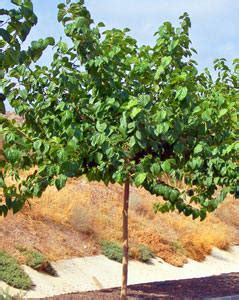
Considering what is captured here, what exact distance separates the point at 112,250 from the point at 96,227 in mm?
1779

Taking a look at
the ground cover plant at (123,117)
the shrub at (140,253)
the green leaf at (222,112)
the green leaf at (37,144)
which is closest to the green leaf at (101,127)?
the ground cover plant at (123,117)

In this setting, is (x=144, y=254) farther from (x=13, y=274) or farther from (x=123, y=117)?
(x=123, y=117)

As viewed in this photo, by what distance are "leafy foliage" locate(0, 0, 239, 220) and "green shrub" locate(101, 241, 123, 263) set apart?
7848 mm

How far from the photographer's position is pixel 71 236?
17.5 meters

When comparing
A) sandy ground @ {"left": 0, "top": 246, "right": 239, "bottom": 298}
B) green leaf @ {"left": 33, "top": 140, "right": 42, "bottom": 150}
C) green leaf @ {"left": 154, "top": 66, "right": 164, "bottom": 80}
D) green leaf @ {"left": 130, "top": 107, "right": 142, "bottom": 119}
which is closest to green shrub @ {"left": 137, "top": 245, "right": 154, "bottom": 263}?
sandy ground @ {"left": 0, "top": 246, "right": 239, "bottom": 298}

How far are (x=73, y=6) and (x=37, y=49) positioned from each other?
3271 mm

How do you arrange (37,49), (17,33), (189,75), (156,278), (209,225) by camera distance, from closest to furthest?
(17,33) → (37,49) → (189,75) → (156,278) → (209,225)

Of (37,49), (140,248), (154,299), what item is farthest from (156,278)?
(37,49)

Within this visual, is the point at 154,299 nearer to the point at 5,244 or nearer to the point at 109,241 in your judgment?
the point at 5,244

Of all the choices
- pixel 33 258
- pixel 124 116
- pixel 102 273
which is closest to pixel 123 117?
pixel 124 116

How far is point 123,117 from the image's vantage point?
297 inches

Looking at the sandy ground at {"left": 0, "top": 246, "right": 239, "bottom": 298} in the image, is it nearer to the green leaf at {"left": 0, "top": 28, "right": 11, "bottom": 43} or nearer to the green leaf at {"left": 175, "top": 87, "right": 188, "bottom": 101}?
the green leaf at {"left": 175, "top": 87, "right": 188, "bottom": 101}

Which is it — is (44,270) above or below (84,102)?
below

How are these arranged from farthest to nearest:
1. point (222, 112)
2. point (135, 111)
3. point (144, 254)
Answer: point (144, 254) < point (222, 112) < point (135, 111)
